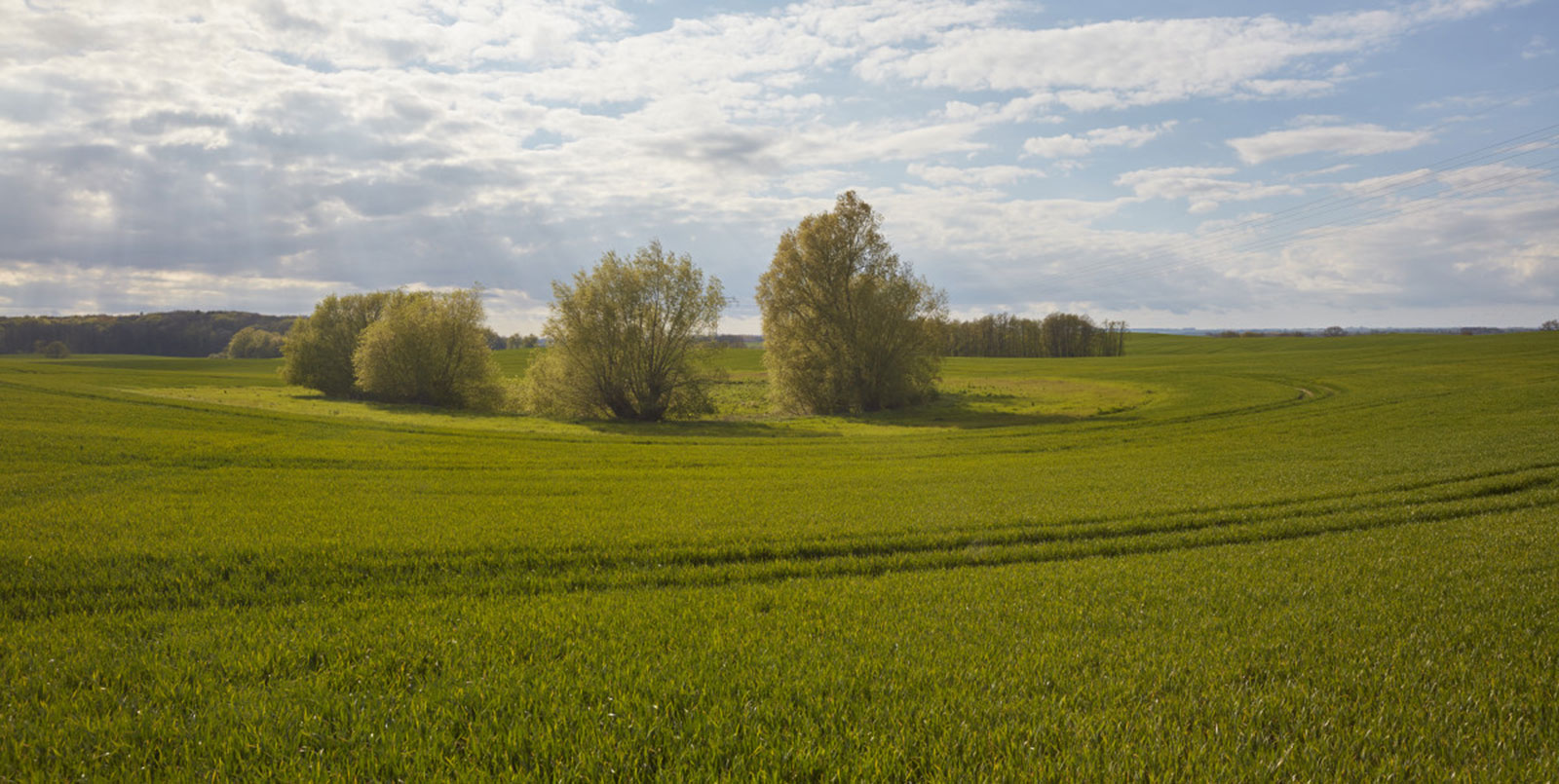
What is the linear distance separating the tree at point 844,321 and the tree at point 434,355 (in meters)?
24.1

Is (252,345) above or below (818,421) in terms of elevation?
above

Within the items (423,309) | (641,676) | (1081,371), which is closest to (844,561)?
(641,676)

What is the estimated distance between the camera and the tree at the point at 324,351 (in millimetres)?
67250

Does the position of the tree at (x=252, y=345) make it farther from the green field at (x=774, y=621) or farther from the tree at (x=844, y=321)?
the green field at (x=774, y=621)

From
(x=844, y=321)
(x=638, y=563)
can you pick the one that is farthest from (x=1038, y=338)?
(x=638, y=563)

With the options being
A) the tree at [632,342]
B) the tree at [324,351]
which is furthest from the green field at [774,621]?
the tree at [324,351]

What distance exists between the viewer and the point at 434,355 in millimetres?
56812

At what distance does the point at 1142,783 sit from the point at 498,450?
25792 millimetres

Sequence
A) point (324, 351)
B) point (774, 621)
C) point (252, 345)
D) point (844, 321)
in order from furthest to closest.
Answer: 1. point (252, 345)
2. point (324, 351)
3. point (844, 321)
4. point (774, 621)

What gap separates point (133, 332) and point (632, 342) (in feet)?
499

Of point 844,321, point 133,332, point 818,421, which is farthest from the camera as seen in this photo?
point 133,332

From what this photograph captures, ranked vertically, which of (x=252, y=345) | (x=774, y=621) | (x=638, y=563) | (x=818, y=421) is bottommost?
(x=818, y=421)

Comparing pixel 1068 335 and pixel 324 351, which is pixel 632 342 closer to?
pixel 324 351

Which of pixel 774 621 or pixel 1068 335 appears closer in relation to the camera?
pixel 774 621
